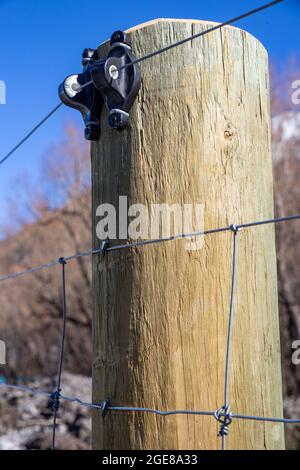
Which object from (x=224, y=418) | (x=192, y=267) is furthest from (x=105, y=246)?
(x=224, y=418)

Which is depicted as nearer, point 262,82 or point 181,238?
point 181,238

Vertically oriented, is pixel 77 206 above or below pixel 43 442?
above

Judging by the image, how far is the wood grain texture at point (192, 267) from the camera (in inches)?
57.2

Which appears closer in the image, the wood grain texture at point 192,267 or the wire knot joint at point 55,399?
the wood grain texture at point 192,267

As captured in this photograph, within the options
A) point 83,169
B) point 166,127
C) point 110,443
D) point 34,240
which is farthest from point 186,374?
point 34,240

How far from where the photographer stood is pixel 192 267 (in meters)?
1.48

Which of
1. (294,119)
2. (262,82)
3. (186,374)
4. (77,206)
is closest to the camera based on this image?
(186,374)

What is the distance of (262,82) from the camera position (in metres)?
1.62

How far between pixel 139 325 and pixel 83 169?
9988 mm

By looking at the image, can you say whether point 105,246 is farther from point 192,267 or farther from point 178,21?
point 178,21

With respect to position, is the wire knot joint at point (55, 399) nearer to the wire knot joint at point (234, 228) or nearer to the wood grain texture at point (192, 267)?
the wood grain texture at point (192, 267)

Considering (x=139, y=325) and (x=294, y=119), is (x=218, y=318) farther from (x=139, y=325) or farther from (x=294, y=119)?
(x=294, y=119)

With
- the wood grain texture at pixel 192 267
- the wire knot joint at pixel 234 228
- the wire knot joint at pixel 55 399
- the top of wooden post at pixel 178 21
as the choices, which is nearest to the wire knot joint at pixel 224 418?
the wood grain texture at pixel 192 267

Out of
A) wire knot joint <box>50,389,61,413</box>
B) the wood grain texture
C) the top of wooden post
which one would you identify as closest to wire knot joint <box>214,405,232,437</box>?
the wood grain texture
